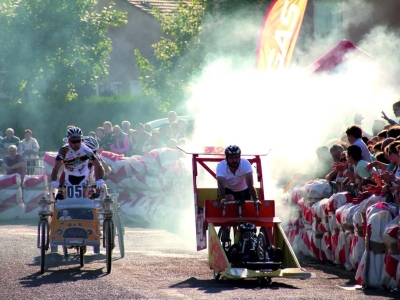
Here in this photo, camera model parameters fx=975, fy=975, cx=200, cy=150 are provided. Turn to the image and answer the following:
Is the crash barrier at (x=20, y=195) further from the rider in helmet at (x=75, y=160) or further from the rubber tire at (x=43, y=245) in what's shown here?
the rubber tire at (x=43, y=245)

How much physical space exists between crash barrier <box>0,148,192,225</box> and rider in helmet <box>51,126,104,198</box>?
5501mm

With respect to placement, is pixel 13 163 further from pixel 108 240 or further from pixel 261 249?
pixel 261 249

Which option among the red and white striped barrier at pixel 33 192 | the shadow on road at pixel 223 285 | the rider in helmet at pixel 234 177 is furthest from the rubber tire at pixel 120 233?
the red and white striped barrier at pixel 33 192

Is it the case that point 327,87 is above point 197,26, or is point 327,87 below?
below

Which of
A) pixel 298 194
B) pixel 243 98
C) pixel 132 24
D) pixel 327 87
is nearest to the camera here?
pixel 298 194

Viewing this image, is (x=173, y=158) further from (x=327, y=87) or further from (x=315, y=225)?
(x=315, y=225)

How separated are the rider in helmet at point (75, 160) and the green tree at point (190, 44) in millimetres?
13012

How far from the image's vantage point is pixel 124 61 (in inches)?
2000

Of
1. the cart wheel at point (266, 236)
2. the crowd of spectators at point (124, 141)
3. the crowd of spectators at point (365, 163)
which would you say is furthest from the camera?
the crowd of spectators at point (124, 141)

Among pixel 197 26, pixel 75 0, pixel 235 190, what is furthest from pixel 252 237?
pixel 75 0

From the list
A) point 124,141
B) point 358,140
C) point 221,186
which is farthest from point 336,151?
point 124,141

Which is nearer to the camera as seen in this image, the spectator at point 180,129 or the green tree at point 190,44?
the spectator at point 180,129

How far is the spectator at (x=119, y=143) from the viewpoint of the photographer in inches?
922

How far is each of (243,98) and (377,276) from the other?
10.9 metres
